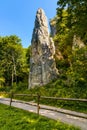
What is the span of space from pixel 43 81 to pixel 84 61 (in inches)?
485

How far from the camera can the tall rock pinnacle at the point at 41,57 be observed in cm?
3347

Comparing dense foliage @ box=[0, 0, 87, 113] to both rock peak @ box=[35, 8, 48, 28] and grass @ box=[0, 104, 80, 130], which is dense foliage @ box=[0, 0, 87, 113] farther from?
grass @ box=[0, 104, 80, 130]

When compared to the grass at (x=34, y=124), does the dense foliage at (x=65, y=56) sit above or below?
above

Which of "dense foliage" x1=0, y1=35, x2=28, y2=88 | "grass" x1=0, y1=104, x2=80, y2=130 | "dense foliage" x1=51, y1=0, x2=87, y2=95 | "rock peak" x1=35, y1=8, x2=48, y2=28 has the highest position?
"rock peak" x1=35, y1=8, x2=48, y2=28

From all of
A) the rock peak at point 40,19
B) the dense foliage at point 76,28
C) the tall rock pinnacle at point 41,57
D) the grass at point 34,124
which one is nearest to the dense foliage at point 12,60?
the rock peak at point 40,19

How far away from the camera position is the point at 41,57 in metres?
34.9

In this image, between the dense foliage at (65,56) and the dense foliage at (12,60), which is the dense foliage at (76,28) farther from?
the dense foliage at (12,60)

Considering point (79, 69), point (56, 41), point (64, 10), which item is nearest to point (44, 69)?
point (56, 41)

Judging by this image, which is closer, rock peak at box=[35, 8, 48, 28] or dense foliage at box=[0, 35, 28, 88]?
rock peak at box=[35, 8, 48, 28]

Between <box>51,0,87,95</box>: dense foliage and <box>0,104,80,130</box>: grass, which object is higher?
<box>51,0,87,95</box>: dense foliage

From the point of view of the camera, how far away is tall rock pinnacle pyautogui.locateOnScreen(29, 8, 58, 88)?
33.5 meters

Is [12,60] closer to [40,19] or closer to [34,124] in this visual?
[40,19]

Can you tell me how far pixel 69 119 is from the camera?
10383 mm

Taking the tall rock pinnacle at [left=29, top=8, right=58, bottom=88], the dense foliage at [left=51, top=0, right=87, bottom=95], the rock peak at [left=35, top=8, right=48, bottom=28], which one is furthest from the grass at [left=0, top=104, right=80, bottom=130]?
the rock peak at [left=35, top=8, right=48, bottom=28]
